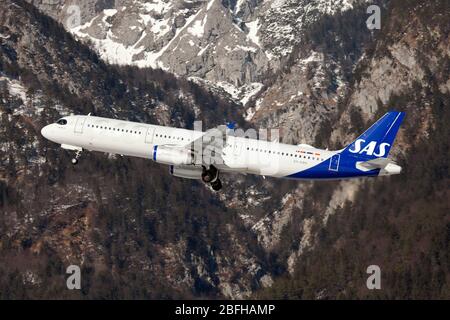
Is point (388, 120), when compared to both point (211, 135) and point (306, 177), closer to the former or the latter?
point (306, 177)

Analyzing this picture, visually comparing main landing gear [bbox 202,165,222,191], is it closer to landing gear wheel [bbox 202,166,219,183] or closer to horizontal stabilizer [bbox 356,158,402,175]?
landing gear wheel [bbox 202,166,219,183]

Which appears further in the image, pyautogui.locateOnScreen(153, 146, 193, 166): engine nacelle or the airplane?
the airplane

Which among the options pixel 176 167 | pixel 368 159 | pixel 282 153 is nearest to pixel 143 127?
pixel 176 167

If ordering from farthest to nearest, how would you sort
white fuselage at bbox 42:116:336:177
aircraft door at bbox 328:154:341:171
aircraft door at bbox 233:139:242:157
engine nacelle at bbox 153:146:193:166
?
aircraft door at bbox 328:154:341:171 < aircraft door at bbox 233:139:242:157 < white fuselage at bbox 42:116:336:177 < engine nacelle at bbox 153:146:193:166

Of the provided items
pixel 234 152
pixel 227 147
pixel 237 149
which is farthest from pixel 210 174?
pixel 237 149

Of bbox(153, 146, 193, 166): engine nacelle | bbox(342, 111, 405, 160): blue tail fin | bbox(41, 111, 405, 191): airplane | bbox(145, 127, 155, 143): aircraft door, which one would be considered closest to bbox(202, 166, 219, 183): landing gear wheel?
bbox(41, 111, 405, 191): airplane

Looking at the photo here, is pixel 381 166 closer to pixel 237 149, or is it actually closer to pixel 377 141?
pixel 377 141

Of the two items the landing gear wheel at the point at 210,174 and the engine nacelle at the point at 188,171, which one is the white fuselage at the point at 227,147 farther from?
the engine nacelle at the point at 188,171
